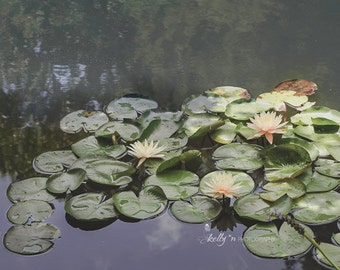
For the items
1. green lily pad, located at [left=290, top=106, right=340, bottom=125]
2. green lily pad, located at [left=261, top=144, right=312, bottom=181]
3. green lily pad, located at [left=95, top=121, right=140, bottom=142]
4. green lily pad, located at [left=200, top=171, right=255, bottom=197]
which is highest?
green lily pad, located at [left=290, top=106, right=340, bottom=125]

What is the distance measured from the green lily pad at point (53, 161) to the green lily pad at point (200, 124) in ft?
1.15

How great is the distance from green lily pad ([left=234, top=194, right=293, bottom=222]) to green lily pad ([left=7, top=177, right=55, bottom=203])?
1.55 ft

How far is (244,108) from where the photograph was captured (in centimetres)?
154

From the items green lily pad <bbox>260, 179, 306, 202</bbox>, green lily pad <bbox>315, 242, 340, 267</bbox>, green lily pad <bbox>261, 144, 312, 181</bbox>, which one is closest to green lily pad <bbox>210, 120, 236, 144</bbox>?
green lily pad <bbox>261, 144, 312, 181</bbox>

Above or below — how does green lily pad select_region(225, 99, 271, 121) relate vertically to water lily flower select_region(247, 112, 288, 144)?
below

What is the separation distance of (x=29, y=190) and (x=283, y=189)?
64 cm

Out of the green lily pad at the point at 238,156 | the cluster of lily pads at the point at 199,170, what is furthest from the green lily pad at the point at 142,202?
the green lily pad at the point at 238,156

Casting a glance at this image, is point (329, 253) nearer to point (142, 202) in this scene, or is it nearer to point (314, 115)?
point (142, 202)

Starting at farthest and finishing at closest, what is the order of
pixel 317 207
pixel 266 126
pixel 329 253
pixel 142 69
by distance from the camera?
pixel 142 69, pixel 266 126, pixel 317 207, pixel 329 253

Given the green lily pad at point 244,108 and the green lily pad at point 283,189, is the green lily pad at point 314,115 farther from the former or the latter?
the green lily pad at point 283,189

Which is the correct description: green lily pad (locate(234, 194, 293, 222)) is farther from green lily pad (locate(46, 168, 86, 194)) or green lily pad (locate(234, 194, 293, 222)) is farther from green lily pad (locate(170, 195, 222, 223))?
green lily pad (locate(46, 168, 86, 194))

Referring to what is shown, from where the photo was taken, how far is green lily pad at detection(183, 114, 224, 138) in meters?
1.44

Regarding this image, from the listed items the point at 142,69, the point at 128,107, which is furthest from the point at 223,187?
the point at 142,69

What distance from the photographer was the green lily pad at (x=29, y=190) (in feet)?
4.05
